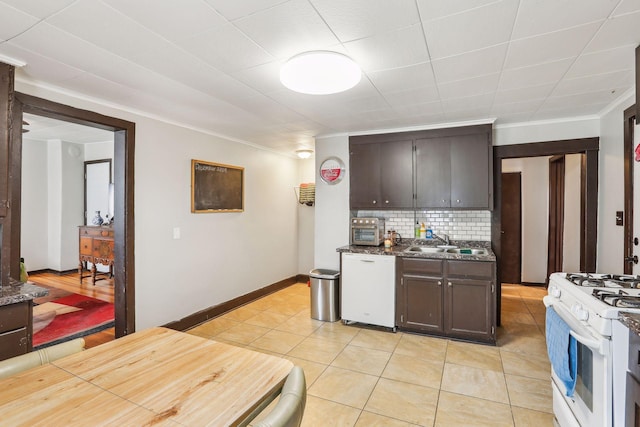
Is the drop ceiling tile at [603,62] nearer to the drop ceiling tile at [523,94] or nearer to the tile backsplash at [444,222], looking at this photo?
the drop ceiling tile at [523,94]

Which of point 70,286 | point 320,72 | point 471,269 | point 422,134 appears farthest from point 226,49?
point 70,286

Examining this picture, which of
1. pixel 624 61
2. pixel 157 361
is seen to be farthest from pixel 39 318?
pixel 624 61

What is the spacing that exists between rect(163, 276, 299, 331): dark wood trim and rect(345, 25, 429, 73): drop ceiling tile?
3.25 meters

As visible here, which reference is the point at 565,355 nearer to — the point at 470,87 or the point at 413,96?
the point at 470,87

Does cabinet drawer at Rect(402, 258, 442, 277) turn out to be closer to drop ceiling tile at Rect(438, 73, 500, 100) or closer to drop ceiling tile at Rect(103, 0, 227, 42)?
drop ceiling tile at Rect(438, 73, 500, 100)

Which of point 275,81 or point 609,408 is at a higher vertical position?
point 275,81

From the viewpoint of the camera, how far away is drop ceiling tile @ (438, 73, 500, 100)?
2461mm

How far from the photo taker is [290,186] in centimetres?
572

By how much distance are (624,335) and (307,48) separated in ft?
6.97

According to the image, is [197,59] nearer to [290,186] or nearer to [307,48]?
[307,48]

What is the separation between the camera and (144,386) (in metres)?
1.13

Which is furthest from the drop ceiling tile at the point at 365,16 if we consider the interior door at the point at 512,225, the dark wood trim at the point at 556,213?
the dark wood trim at the point at 556,213

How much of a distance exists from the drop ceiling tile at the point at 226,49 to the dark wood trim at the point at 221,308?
278 centimetres

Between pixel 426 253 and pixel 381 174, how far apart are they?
1.17 m
